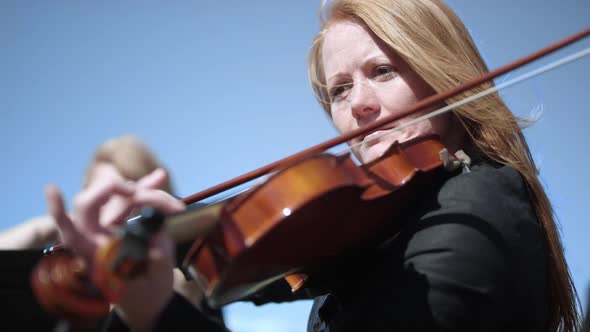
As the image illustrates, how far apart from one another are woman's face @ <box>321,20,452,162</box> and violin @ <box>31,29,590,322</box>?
10 centimetres

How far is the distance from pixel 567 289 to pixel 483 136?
1.16 ft

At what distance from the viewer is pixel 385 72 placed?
126 centimetres

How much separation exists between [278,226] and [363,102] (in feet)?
1.74

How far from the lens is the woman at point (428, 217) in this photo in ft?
2.30

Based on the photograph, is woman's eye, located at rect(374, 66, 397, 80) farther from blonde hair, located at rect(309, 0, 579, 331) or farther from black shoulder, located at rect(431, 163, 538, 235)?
black shoulder, located at rect(431, 163, 538, 235)

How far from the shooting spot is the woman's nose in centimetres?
123

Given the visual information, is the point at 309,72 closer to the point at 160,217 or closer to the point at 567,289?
the point at 567,289

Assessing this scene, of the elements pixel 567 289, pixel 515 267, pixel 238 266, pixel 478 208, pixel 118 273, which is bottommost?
pixel 567 289

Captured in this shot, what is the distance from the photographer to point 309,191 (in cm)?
81

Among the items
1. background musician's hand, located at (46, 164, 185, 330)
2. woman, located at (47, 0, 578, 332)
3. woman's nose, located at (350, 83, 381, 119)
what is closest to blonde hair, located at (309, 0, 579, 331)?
woman, located at (47, 0, 578, 332)

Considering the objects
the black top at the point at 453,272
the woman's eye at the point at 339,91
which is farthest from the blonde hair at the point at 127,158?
the black top at the point at 453,272

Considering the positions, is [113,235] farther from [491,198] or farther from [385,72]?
[385,72]

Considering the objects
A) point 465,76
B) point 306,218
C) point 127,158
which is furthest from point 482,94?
point 127,158

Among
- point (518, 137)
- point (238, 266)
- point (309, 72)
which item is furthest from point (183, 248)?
point (518, 137)
